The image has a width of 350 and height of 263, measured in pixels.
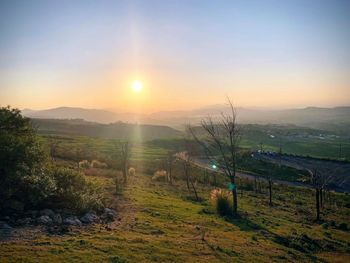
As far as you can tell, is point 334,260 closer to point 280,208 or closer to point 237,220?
point 237,220

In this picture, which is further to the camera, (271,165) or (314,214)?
(271,165)

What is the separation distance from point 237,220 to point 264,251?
8426 mm

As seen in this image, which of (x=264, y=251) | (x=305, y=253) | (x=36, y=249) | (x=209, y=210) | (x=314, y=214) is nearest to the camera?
(x=36, y=249)

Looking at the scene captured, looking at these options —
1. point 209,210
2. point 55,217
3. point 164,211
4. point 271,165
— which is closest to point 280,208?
point 209,210

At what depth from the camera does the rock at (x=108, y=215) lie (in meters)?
24.7

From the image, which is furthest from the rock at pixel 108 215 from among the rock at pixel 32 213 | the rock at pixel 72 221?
the rock at pixel 32 213

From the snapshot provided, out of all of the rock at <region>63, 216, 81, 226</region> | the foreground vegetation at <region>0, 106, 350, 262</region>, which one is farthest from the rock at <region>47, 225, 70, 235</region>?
the rock at <region>63, 216, 81, 226</region>

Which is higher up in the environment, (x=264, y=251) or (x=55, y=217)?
(x=55, y=217)

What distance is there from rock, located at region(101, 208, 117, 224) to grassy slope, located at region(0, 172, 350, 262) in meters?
0.73

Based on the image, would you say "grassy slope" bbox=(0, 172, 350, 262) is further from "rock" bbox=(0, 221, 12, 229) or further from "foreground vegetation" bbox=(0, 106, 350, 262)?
"rock" bbox=(0, 221, 12, 229)

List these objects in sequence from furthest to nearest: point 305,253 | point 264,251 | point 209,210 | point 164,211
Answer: point 209,210 → point 164,211 → point 305,253 → point 264,251

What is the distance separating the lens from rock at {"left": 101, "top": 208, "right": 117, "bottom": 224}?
24.7 m

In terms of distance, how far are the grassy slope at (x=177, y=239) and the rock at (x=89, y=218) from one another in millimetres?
1198

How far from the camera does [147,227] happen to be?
23.8m
